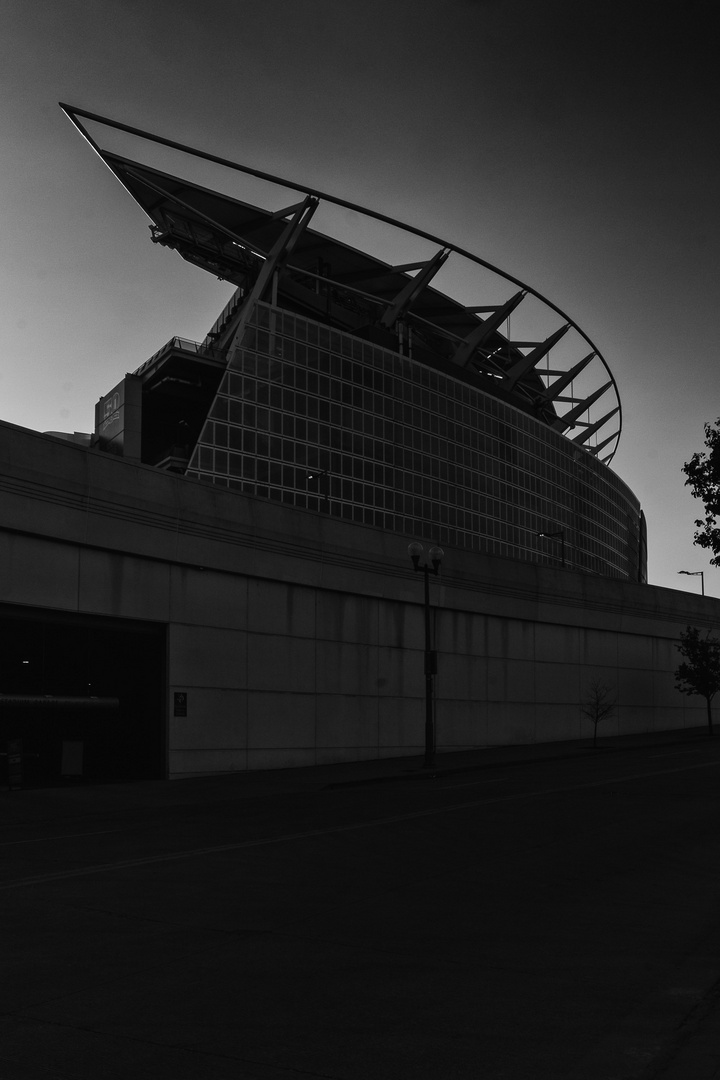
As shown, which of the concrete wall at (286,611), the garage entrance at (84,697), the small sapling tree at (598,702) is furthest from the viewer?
the small sapling tree at (598,702)

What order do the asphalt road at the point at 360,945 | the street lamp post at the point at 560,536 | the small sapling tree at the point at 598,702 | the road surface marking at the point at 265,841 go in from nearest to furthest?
the asphalt road at the point at 360,945, the road surface marking at the point at 265,841, the small sapling tree at the point at 598,702, the street lamp post at the point at 560,536

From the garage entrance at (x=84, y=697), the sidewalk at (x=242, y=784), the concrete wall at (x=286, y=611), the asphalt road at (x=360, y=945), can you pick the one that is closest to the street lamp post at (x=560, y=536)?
the concrete wall at (x=286, y=611)

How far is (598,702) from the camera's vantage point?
41656mm

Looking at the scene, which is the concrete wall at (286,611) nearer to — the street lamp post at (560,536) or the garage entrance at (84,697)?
the garage entrance at (84,697)

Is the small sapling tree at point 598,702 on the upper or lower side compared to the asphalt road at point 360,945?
upper

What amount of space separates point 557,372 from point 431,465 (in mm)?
21188

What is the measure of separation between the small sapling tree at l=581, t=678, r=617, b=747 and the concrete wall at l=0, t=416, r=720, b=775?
486 millimetres

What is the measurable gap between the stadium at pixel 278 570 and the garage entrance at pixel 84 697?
60mm

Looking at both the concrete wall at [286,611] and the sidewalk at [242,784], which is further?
the concrete wall at [286,611]

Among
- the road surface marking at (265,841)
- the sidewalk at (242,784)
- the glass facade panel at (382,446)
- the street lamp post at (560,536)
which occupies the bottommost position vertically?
the sidewalk at (242,784)

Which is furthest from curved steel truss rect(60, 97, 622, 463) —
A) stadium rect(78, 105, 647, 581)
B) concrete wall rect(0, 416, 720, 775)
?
concrete wall rect(0, 416, 720, 775)

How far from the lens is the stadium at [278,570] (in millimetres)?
25750

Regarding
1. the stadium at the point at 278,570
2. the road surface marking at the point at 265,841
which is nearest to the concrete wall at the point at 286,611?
the stadium at the point at 278,570

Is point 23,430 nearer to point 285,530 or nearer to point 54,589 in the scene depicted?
point 54,589
